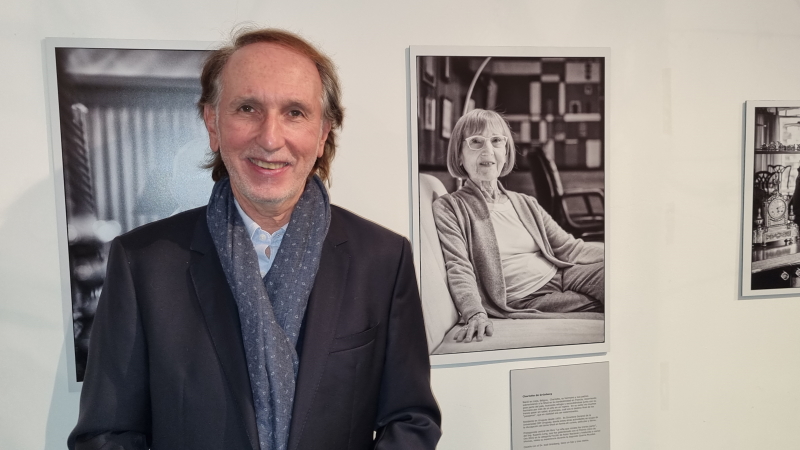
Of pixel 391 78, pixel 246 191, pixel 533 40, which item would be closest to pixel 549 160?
pixel 533 40

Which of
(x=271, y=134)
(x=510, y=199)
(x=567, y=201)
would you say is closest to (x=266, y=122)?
(x=271, y=134)

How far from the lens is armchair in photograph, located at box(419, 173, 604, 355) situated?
1.37 m

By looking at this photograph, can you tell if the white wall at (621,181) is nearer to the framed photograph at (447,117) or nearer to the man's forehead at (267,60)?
the framed photograph at (447,117)

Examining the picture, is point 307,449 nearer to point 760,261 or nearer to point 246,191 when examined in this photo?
point 246,191

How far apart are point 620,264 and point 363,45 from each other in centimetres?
91

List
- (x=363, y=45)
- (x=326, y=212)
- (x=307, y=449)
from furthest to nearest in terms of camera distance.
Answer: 1. (x=363, y=45)
2. (x=326, y=212)
3. (x=307, y=449)

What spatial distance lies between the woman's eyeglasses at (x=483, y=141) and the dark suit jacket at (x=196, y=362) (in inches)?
20.3

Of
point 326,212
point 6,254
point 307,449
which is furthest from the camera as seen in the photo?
point 6,254

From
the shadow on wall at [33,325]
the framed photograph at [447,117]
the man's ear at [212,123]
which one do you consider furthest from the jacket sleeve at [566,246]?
the shadow on wall at [33,325]

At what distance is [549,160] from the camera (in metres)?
1.41

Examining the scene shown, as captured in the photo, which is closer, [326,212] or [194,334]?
[194,334]

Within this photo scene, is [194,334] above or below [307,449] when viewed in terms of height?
above

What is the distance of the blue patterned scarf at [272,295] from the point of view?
3.14 ft

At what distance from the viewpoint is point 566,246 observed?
1432 millimetres
